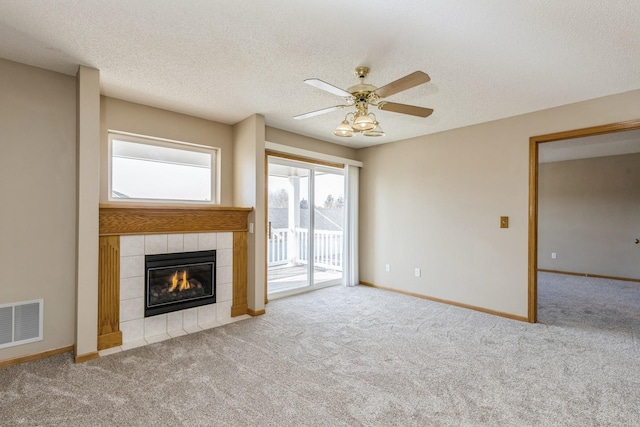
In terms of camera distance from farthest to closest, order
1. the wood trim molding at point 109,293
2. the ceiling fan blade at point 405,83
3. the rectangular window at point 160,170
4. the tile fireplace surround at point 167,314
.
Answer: the rectangular window at point 160,170 → the tile fireplace surround at point 167,314 → the wood trim molding at point 109,293 → the ceiling fan blade at point 405,83

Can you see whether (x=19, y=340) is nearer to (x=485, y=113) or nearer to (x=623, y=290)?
(x=485, y=113)

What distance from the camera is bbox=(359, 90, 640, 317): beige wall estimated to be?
3.77m

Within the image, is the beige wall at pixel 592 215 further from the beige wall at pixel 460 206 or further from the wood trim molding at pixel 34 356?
the wood trim molding at pixel 34 356

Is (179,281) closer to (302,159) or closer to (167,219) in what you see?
(167,219)

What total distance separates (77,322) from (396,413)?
272 cm

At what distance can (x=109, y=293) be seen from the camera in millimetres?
3012

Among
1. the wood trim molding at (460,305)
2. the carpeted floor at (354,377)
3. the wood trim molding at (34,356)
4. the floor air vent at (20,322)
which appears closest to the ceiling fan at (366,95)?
the carpeted floor at (354,377)

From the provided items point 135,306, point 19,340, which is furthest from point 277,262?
point 19,340

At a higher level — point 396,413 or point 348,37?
point 348,37

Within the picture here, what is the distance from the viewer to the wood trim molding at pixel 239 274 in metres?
3.94

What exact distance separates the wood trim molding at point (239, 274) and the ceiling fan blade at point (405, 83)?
8.28 feet

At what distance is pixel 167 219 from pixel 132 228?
0.35m

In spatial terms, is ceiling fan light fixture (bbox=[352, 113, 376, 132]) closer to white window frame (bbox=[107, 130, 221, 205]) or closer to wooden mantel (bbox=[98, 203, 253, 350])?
wooden mantel (bbox=[98, 203, 253, 350])

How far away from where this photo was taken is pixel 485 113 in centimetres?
376
